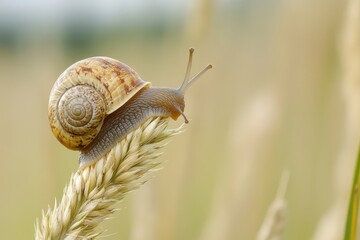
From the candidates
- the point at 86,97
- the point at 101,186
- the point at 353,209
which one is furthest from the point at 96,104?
the point at 353,209

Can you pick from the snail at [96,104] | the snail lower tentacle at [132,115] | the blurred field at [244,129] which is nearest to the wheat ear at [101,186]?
the snail lower tentacle at [132,115]

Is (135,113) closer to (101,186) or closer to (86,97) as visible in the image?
(86,97)

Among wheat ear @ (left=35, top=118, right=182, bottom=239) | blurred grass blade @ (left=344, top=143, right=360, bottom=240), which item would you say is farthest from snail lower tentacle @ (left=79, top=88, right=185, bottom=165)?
blurred grass blade @ (left=344, top=143, right=360, bottom=240)

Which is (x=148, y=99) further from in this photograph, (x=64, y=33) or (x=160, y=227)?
(x=64, y=33)

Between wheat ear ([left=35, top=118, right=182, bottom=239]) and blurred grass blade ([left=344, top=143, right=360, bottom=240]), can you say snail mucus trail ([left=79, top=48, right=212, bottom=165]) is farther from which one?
blurred grass blade ([left=344, top=143, right=360, bottom=240])

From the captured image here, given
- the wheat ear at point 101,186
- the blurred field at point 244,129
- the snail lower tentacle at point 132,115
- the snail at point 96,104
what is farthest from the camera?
the blurred field at point 244,129

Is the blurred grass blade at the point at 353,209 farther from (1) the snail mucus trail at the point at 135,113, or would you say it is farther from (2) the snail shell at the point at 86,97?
(2) the snail shell at the point at 86,97
